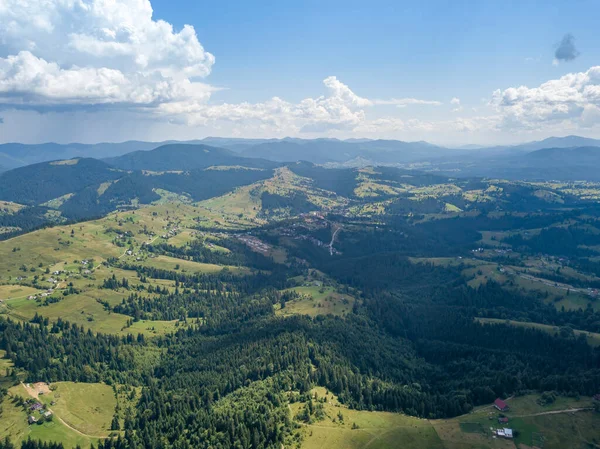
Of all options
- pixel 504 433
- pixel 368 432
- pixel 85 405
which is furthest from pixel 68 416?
pixel 504 433

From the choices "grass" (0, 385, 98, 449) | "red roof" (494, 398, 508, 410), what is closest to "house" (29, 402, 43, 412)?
"grass" (0, 385, 98, 449)

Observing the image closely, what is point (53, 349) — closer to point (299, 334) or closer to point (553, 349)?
point (299, 334)

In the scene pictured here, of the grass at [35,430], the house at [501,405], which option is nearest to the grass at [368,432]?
the house at [501,405]

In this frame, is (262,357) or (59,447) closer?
(59,447)

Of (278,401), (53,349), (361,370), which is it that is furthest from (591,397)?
(53,349)

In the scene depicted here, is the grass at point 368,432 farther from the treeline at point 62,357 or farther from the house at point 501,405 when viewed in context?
the treeline at point 62,357

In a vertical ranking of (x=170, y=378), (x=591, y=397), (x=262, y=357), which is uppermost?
(x=591, y=397)

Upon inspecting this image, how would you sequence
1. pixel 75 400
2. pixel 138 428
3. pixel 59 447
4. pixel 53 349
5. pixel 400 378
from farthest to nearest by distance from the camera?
pixel 53 349
pixel 400 378
pixel 75 400
pixel 138 428
pixel 59 447
